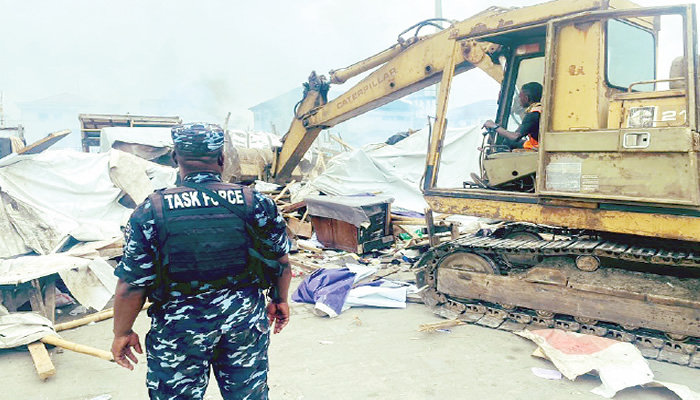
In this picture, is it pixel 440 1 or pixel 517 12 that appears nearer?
pixel 517 12

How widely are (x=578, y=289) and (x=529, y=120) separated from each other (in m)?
1.65

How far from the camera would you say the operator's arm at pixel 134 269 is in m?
2.03

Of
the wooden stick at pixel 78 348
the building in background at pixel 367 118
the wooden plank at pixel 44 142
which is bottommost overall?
the wooden stick at pixel 78 348

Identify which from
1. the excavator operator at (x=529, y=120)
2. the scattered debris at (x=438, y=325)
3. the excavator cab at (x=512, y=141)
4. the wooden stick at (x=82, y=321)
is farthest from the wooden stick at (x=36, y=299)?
the excavator operator at (x=529, y=120)

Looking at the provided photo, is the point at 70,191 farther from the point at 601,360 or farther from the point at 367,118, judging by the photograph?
the point at 367,118

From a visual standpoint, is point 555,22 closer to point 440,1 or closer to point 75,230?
point 75,230

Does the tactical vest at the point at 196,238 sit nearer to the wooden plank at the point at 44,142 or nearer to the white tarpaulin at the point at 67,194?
the white tarpaulin at the point at 67,194

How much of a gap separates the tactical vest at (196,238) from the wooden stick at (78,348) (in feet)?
6.44

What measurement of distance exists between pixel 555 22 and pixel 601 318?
2.61 metres

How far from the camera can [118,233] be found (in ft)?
23.4

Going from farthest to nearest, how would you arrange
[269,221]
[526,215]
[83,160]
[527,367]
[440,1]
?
[440,1] → [83,160] → [526,215] → [527,367] → [269,221]

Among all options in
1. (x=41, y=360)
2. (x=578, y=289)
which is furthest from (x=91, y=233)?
(x=578, y=289)

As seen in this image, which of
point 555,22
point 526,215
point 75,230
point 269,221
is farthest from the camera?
point 75,230

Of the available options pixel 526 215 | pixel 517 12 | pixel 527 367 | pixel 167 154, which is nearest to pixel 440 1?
pixel 167 154
